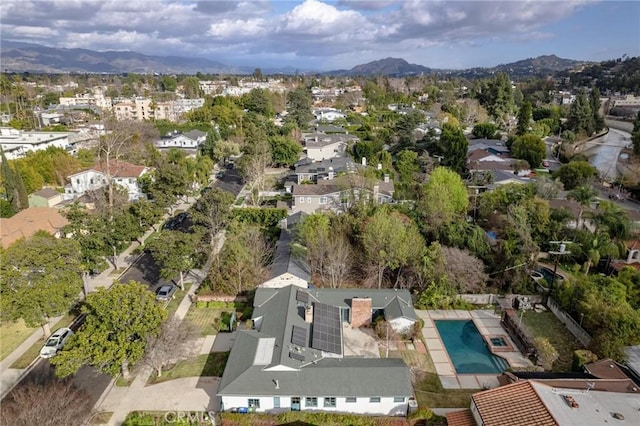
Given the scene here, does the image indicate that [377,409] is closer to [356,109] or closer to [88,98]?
[356,109]

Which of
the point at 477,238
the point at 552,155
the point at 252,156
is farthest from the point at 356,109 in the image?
the point at 477,238

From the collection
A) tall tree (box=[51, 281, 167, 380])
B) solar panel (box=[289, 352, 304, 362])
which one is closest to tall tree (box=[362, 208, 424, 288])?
solar panel (box=[289, 352, 304, 362])

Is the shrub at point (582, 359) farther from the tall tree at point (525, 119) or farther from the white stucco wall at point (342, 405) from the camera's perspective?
the tall tree at point (525, 119)

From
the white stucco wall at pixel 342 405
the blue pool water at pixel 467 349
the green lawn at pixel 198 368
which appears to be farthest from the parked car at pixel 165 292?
the blue pool water at pixel 467 349

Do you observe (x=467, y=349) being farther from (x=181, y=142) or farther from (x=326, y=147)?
(x=181, y=142)

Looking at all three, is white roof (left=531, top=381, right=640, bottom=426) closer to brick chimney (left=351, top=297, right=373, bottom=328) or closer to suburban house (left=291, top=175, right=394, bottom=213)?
brick chimney (left=351, top=297, right=373, bottom=328)

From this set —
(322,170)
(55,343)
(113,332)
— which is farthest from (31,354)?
(322,170)
